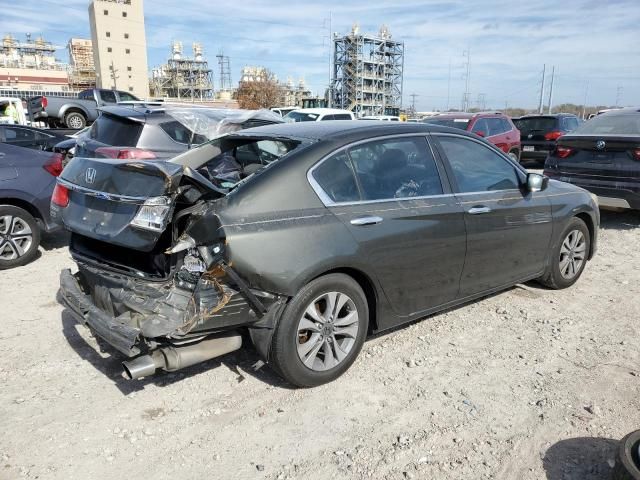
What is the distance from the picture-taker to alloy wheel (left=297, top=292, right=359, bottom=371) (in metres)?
3.26

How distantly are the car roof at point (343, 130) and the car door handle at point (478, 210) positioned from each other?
2.17ft

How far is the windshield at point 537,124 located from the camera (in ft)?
49.3

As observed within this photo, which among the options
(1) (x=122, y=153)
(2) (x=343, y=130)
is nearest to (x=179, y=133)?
(1) (x=122, y=153)

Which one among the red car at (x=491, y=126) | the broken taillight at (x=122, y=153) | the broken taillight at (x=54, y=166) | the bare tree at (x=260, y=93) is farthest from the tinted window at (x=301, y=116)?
the bare tree at (x=260, y=93)

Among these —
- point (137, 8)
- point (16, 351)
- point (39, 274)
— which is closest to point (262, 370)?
point (16, 351)

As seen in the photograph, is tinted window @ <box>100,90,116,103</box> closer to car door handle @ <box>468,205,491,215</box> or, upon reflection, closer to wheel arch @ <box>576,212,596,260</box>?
wheel arch @ <box>576,212,596,260</box>

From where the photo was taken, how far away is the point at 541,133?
1500cm

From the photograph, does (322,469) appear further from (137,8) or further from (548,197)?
(137,8)

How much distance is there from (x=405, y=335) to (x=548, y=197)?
197 cm

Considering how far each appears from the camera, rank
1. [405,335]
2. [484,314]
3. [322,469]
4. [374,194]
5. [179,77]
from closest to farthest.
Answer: [322,469] < [374,194] < [405,335] < [484,314] < [179,77]

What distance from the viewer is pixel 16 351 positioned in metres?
3.93

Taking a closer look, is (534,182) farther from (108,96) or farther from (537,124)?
(108,96)

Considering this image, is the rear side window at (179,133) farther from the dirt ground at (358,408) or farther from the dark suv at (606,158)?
the dark suv at (606,158)

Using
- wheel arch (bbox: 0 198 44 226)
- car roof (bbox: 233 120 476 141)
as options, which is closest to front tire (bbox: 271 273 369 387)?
car roof (bbox: 233 120 476 141)
